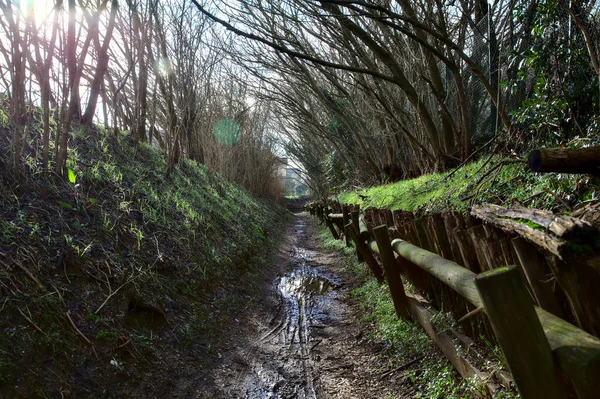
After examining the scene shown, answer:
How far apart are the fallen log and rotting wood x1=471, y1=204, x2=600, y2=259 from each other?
13.4 inches

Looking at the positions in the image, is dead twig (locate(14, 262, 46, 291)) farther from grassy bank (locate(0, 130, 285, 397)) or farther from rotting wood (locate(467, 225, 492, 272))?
rotting wood (locate(467, 225, 492, 272))

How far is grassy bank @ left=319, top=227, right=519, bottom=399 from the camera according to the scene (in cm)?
230

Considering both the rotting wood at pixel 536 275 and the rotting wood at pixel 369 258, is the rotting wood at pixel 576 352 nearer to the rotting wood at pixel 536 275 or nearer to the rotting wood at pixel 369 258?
the rotting wood at pixel 536 275

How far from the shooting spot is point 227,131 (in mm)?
12844

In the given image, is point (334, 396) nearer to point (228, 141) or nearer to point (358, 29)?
point (358, 29)

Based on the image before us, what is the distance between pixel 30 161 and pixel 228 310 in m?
2.80

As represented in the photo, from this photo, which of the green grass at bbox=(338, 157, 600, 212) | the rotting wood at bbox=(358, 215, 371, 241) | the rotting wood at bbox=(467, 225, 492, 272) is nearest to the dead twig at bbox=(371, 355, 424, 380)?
the rotting wood at bbox=(467, 225, 492, 272)

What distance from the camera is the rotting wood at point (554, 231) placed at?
1400 mm

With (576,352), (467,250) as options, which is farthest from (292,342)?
(576,352)

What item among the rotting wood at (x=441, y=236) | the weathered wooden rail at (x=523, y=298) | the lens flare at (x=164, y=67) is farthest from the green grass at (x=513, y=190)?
the lens flare at (x=164, y=67)

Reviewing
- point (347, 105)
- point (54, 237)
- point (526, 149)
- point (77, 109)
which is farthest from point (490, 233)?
point (347, 105)

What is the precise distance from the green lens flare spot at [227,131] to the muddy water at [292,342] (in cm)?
693

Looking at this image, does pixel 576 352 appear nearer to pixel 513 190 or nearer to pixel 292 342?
pixel 513 190

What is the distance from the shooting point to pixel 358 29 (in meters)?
4.94
